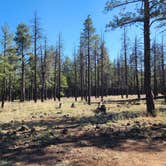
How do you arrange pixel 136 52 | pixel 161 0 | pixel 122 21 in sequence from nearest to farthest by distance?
pixel 161 0, pixel 122 21, pixel 136 52

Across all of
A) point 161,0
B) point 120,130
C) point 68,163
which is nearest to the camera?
point 68,163

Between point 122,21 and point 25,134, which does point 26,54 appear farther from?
point 25,134

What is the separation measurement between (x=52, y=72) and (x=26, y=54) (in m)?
21.3

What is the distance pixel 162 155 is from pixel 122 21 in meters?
9.70

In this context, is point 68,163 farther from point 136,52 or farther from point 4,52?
point 136,52

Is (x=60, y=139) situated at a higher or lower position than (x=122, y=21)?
lower

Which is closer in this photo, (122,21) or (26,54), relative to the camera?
(122,21)

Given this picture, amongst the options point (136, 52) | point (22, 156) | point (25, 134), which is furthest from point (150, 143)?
point (136, 52)

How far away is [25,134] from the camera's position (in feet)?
37.3

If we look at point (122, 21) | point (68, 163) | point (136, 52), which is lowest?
point (68, 163)

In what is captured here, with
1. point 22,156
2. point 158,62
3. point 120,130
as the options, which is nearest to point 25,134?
point 22,156

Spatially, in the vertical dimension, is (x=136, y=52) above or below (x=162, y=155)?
above

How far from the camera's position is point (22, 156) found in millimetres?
8281

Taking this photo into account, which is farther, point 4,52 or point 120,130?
point 4,52
